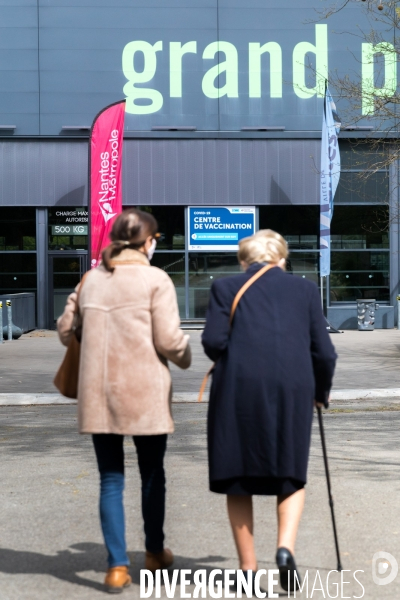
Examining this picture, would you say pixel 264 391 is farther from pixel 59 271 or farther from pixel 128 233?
pixel 59 271

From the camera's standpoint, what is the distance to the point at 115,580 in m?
4.63

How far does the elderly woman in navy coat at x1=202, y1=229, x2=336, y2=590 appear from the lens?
14.6ft

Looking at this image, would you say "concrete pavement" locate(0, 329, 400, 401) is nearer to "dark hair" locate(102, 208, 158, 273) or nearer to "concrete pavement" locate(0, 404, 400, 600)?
"concrete pavement" locate(0, 404, 400, 600)

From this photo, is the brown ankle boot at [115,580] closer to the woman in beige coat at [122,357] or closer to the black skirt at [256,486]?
the woman in beige coat at [122,357]

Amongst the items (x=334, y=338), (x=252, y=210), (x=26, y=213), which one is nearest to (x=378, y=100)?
(x=334, y=338)

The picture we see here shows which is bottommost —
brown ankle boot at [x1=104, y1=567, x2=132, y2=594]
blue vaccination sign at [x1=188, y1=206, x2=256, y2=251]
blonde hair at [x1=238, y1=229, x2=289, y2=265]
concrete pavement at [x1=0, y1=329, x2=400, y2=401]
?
concrete pavement at [x1=0, y1=329, x2=400, y2=401]

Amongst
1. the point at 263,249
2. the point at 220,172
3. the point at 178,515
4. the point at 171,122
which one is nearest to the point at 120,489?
the point at 263,249

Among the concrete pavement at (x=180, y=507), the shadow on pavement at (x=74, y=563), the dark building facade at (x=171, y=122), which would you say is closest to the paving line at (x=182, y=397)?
the concrete pavement at (x=180, y=507)

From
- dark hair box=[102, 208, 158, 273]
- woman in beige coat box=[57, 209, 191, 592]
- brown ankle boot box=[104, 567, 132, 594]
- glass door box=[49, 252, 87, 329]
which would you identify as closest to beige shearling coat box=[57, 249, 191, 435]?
woman in beige coat box=[57, 209, 191, 592]

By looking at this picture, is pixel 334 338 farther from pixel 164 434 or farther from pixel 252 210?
pixel 164 434

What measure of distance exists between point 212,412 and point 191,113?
24.2m

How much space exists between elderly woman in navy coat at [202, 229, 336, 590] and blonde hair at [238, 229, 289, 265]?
0.14m
